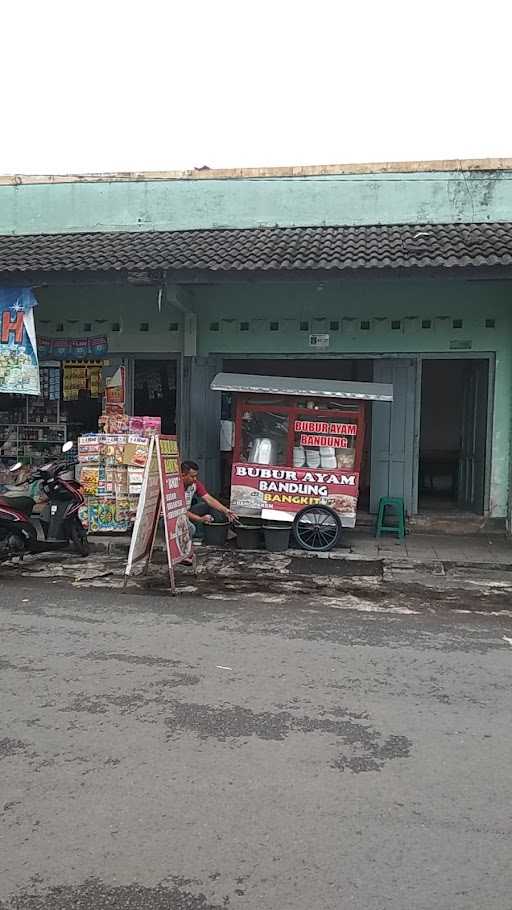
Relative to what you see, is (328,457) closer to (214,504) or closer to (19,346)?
(214,504)

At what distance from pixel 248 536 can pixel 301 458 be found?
1.27 meters

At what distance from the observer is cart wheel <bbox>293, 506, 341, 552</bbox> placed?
31.3 ft

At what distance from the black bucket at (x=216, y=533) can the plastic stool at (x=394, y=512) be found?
2317 millimetres

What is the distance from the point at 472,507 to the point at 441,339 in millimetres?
2747

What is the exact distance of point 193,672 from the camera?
4918mm

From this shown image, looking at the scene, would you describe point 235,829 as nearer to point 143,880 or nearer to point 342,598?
point 143,880

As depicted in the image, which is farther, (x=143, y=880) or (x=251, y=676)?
(x=251, y=676)

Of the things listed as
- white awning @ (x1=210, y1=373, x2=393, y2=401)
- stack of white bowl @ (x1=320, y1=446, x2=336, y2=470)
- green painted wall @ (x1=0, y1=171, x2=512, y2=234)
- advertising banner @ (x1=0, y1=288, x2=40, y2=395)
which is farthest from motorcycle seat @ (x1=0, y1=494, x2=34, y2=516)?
green painted wall @ (x1=0, y1=171, x2=512, y2=234)

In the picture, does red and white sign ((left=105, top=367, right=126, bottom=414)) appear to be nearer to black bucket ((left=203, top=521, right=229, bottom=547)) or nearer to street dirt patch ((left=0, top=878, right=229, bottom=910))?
black bucket ((left=203, top=521, right=229, bottom=547))

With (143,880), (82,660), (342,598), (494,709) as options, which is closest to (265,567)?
(342,598)

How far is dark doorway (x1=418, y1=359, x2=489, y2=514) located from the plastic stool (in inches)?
52.3

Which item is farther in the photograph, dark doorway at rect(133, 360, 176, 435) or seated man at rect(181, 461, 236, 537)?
dark doorway at rect(133, 360, 176, 435)

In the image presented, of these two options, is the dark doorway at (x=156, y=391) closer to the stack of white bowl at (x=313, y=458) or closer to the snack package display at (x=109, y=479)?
the snack package display at (x=109, y=479)

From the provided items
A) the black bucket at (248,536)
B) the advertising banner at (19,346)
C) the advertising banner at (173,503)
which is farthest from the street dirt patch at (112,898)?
the advertising banner at (19,346)
